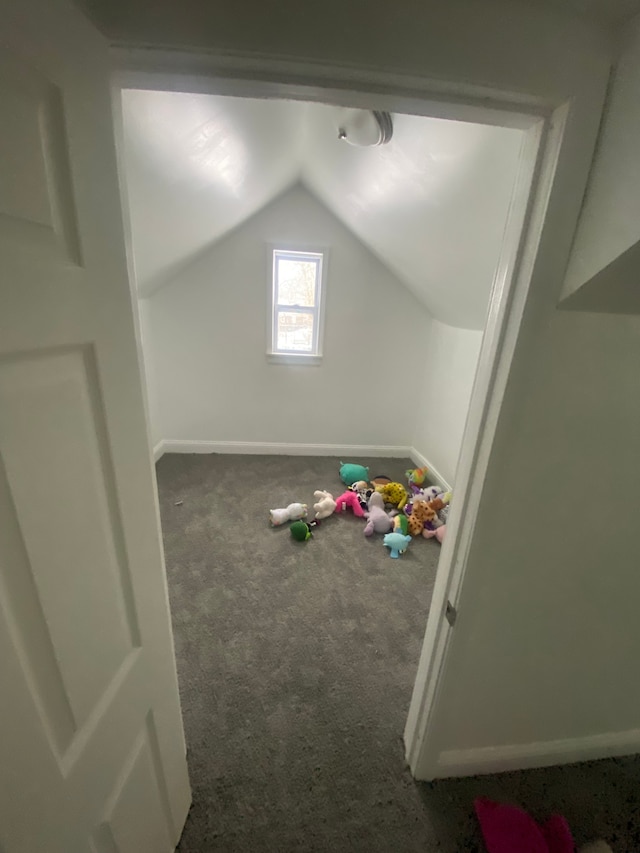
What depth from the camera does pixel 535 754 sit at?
1.27 metres

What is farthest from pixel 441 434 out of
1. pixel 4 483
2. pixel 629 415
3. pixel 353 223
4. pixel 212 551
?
pixel 4 483

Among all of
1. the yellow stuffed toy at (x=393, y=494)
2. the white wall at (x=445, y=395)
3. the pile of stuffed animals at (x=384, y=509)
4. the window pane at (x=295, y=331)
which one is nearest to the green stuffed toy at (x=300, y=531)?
the pile of stuffed animals at (x=384, y=509)

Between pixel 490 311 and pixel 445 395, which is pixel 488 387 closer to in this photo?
pixel 490 311

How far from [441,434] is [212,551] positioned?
1.94 metres

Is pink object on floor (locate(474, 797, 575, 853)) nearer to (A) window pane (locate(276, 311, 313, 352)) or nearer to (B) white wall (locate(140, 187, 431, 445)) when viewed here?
(B) white wall (locate(140, 187, 431, 445))

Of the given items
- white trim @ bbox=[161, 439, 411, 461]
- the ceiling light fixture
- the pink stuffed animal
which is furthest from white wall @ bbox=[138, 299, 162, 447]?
the ceiling light fixture

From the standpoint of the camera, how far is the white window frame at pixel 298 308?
9.96 ft

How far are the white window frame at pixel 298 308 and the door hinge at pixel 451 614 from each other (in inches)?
99.5

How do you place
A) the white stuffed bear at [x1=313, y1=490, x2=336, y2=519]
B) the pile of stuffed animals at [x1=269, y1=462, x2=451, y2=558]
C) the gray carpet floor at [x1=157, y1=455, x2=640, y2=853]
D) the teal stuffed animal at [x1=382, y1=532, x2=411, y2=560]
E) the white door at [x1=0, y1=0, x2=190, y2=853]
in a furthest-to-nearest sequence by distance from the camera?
the white stuffed bear at [x1=313, y1=490, x2=336, y2=519] < the pile of stuffed animals at [x1=269, y1=462, x2=451, y2=558] < the teal stuffed animal at [x1=382, y1=532, x2=411, y2=560] < the gray carpet floor at [x1=157, y1=455, x2=640, y2=853] < the white door at [x1=0, y1=0, x2=190, y2=853]

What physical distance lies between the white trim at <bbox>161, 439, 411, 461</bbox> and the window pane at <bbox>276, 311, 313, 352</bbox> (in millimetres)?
889

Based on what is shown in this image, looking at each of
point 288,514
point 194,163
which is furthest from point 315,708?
point 194,163

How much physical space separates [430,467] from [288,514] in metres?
1.38

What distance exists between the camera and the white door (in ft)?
1.46

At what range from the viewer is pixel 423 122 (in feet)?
3.92
